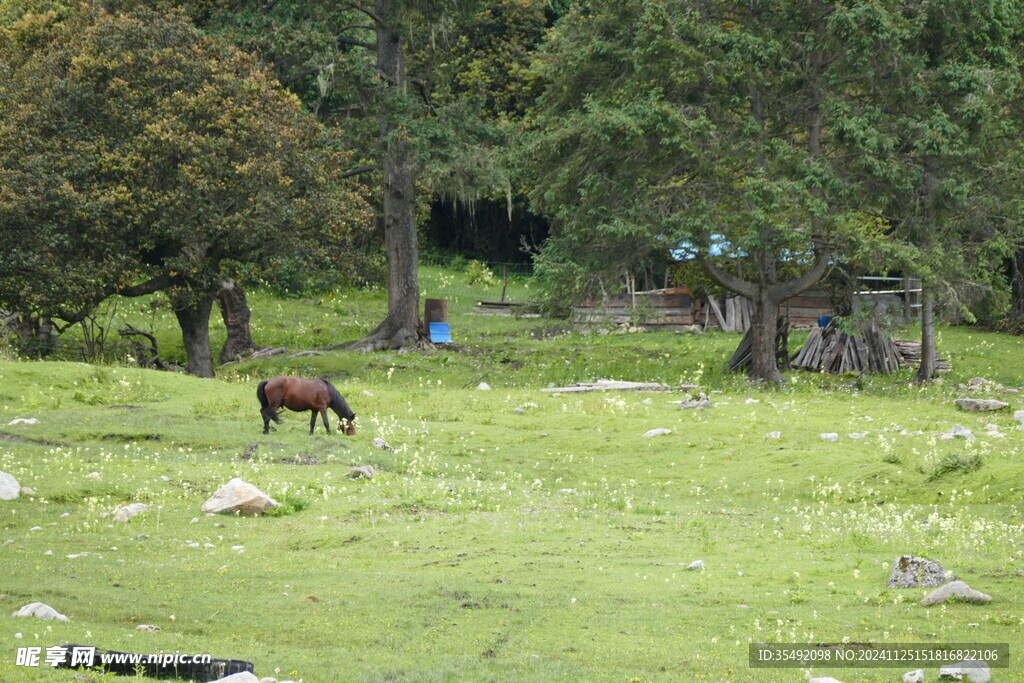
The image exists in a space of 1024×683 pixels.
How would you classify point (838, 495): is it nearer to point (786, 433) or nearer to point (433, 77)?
point (786, 433)

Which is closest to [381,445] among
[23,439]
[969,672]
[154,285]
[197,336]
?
[23,439]

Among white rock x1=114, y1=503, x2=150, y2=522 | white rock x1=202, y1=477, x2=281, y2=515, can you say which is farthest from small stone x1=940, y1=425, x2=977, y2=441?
white rock x1=114, y1=503, x2=150, y2=522

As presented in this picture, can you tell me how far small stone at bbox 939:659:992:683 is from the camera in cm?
805

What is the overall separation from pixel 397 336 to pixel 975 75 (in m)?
20.3

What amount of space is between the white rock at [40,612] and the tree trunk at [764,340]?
25.8 metres

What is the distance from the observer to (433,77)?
1682 inches

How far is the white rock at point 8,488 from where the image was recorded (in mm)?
14812

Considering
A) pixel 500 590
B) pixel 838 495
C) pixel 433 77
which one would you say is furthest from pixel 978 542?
pixel 433 77

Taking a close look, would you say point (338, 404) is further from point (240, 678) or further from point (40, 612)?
point (240, 678)

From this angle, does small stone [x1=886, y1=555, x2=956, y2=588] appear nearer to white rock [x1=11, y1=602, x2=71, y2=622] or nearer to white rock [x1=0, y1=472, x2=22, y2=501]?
white rock [x1=11, y1=602, x2=71, y2=622]

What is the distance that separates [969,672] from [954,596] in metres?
2.11

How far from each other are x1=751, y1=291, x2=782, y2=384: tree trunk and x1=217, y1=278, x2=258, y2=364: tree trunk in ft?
57.6

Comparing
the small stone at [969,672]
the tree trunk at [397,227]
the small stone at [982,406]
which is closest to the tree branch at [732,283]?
the small stone at [982,406]

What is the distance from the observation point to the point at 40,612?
29.8 feet
